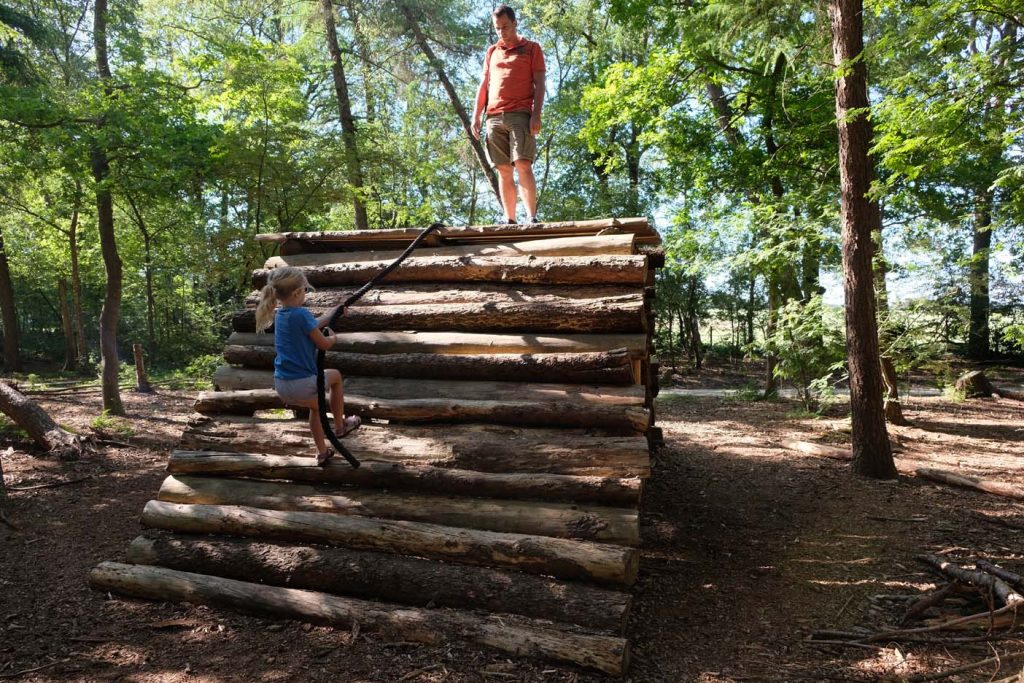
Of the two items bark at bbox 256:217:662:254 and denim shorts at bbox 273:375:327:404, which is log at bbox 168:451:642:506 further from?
bark at bbox 256:217:662:254

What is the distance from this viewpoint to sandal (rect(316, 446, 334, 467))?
4.98 meters

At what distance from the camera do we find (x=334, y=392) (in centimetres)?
488

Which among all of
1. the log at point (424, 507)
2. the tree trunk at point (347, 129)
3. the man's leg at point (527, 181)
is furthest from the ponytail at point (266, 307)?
the tree trunk at point (347, 129)

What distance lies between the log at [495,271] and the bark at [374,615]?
10.0ft

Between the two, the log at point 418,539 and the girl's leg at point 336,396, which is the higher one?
the girl's leg at point 336,396

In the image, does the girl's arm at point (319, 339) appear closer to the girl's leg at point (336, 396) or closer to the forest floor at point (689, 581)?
the girl's leg at point (336, 396)

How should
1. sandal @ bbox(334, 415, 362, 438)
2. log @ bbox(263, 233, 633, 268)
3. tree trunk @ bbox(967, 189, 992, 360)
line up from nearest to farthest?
sandal @ bbox(334, 415, 362, 438) → log @ bbox(263, 233, 633, 268) → tree trunk @ bbox(967, 189, 992, 360)

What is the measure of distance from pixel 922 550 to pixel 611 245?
3764 mm

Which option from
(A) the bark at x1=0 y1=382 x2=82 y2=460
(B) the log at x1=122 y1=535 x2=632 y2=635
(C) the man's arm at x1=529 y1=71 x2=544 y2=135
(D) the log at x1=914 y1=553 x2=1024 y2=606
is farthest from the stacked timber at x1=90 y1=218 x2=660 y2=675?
(A) the bark at x1=0 y1=382 x2=82 y2=460

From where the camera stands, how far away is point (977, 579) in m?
4.67

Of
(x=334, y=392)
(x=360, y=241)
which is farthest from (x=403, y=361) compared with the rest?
(x=360, y=241)

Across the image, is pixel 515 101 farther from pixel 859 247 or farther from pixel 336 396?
pixel 859 247

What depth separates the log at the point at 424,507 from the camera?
4.36 meters

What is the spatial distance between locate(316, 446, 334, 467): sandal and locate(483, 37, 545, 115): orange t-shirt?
4179 millimetres
